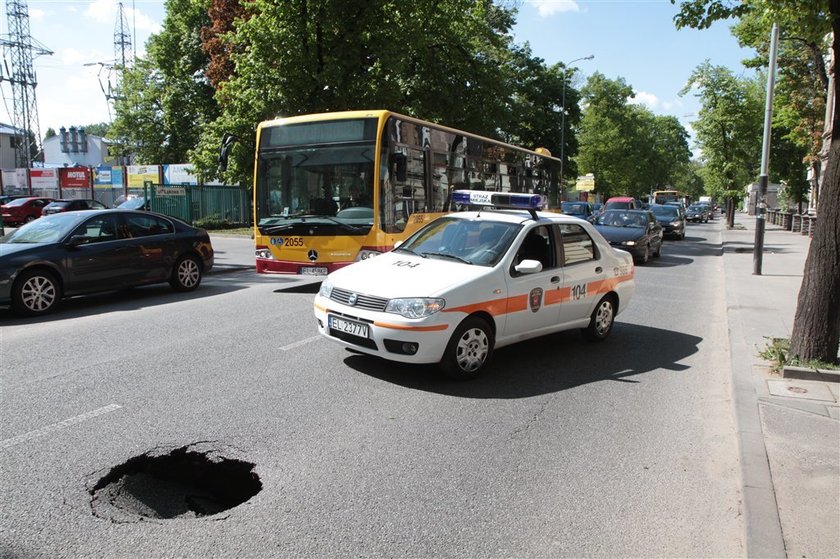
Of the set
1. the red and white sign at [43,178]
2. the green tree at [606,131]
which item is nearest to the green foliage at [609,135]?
the green tree at [606,131]

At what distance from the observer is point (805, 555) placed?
3.15 m

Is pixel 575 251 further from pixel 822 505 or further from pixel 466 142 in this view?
pixel 466 142

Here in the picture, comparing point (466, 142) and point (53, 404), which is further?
point (466, 142)

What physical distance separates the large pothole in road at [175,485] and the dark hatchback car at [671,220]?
92.2 feet

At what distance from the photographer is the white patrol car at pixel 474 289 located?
562 centimetres

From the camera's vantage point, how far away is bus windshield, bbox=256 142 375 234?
412 inches

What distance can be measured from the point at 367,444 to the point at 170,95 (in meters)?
39.0

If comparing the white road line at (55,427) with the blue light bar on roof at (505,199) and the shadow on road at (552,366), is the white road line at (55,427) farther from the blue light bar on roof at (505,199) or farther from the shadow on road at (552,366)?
the blue light bar on roof at (505,199)

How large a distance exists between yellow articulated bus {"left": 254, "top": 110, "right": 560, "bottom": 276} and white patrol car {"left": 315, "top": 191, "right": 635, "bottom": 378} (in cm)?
290

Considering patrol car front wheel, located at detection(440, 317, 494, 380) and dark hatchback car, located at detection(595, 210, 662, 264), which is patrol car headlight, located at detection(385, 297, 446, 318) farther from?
dark hatchback car, located at detection(595, 210, 662, 264)

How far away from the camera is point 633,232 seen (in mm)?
18078

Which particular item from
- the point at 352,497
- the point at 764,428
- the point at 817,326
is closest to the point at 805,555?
the point at 764,428

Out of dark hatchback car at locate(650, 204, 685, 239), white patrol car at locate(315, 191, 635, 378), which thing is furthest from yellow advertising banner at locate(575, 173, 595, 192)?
white patrol car at locate(315, 191, 635, 378)

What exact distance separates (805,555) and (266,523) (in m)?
2.84
